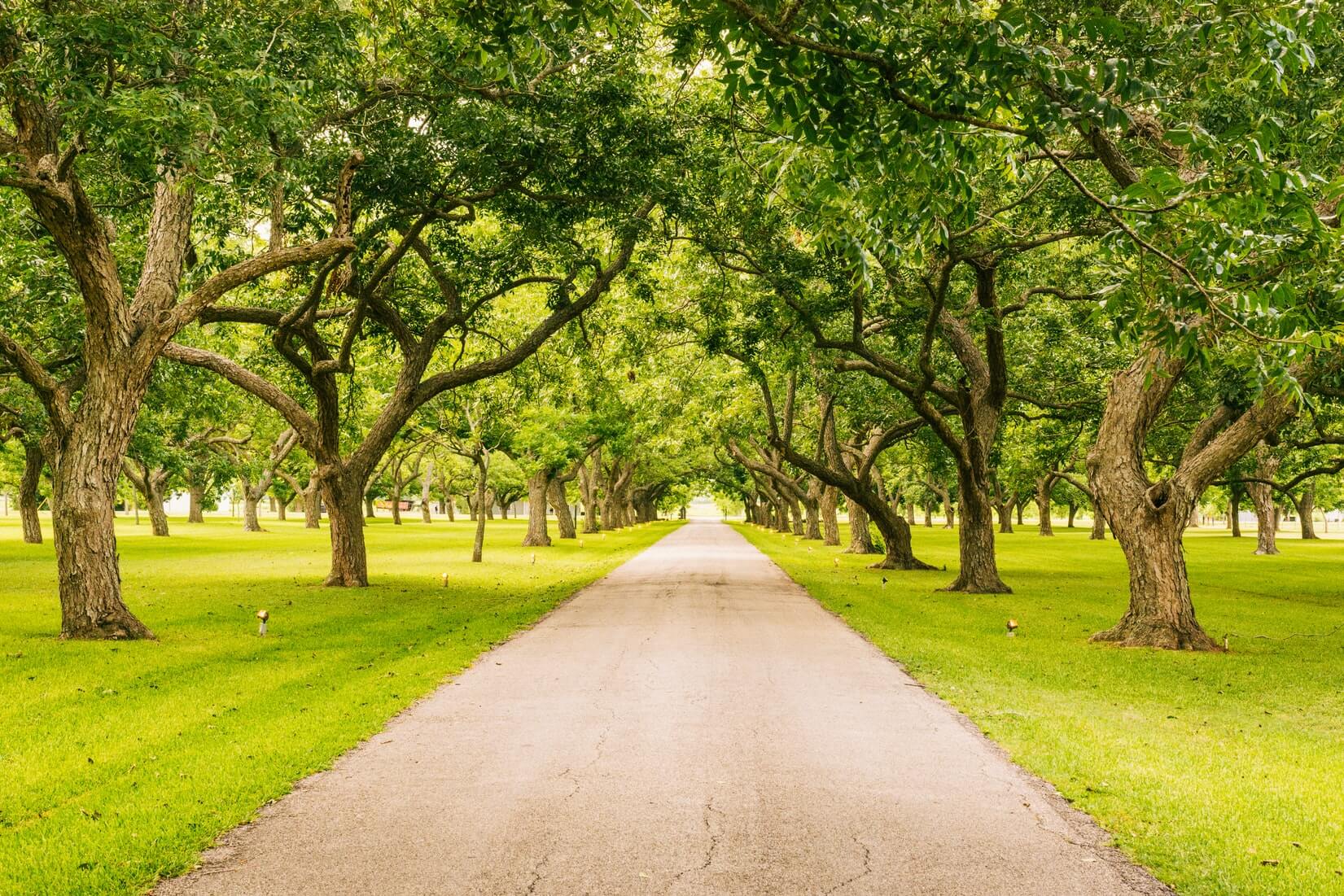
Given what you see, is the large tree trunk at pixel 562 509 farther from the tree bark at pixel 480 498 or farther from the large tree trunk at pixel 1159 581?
the large tree trunk at pixel 1159 581

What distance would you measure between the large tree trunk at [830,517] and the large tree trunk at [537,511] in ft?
43.1

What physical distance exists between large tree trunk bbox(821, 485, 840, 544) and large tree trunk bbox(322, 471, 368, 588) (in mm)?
25375

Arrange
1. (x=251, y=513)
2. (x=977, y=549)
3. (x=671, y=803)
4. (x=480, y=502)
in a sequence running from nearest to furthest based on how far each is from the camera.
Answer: (x=671, y=803), (x=977, y=549), (x=480, y=502), (x=251, y=513)

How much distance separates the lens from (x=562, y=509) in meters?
44.4

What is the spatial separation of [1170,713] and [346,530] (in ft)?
53.2

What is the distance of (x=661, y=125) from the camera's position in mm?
13195

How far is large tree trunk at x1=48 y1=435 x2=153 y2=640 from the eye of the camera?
1123 cm

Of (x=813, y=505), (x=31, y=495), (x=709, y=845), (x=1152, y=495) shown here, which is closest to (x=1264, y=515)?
(x=813, y=505)

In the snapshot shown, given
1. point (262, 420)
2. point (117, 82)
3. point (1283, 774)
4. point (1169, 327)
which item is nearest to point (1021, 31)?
point (1169, 327)

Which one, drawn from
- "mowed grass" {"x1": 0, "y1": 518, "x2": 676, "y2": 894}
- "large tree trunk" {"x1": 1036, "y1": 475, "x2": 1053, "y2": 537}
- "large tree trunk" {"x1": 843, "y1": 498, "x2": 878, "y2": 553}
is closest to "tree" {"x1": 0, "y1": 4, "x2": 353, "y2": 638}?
"mowed grass" {"x1": 0, "y1": 518, "x2": 676, "y2": 894}

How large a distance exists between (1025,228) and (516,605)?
11435 millimetres

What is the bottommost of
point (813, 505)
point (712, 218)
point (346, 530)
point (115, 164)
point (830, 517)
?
point (830, 517)

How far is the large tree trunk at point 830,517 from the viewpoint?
40938 mm

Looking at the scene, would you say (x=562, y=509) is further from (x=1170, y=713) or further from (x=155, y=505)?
(x=1170, y=713)
